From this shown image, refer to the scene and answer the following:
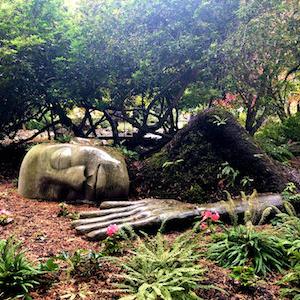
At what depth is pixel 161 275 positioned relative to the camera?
2826 millimetres

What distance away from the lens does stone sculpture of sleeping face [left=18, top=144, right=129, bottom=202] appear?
562cm

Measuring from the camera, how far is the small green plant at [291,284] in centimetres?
288

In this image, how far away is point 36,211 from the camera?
5.16 metres

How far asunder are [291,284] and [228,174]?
2.60 m

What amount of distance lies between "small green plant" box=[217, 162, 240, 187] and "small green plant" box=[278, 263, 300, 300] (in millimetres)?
2380

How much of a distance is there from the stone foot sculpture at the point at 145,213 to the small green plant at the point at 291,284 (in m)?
1.35

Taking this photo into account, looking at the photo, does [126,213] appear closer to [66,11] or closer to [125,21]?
[125,21]

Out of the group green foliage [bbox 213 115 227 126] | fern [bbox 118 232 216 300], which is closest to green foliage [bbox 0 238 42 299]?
fern [bbox 118 232 216 300]

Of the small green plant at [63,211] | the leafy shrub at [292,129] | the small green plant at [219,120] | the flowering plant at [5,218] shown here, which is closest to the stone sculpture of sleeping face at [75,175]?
the small green plant at [63,211]

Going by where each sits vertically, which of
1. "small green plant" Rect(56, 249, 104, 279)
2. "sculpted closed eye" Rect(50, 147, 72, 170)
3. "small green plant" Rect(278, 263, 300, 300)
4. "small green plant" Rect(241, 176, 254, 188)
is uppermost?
"sculpted closed eye" Rect(50, 147, 72, 170)

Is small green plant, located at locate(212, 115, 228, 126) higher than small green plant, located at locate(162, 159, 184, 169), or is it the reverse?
small green plant, located at locate(212, 115, 228, 126)

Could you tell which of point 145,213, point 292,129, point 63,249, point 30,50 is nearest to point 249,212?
point 145,213

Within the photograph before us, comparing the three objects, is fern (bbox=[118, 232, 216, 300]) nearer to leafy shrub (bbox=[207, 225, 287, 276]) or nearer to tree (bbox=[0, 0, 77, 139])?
leafy shrub (bbox=[207, 225, 287, 276])

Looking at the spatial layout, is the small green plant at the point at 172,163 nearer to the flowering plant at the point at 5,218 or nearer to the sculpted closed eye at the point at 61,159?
the sculpted closed eye at the point at 61,159
